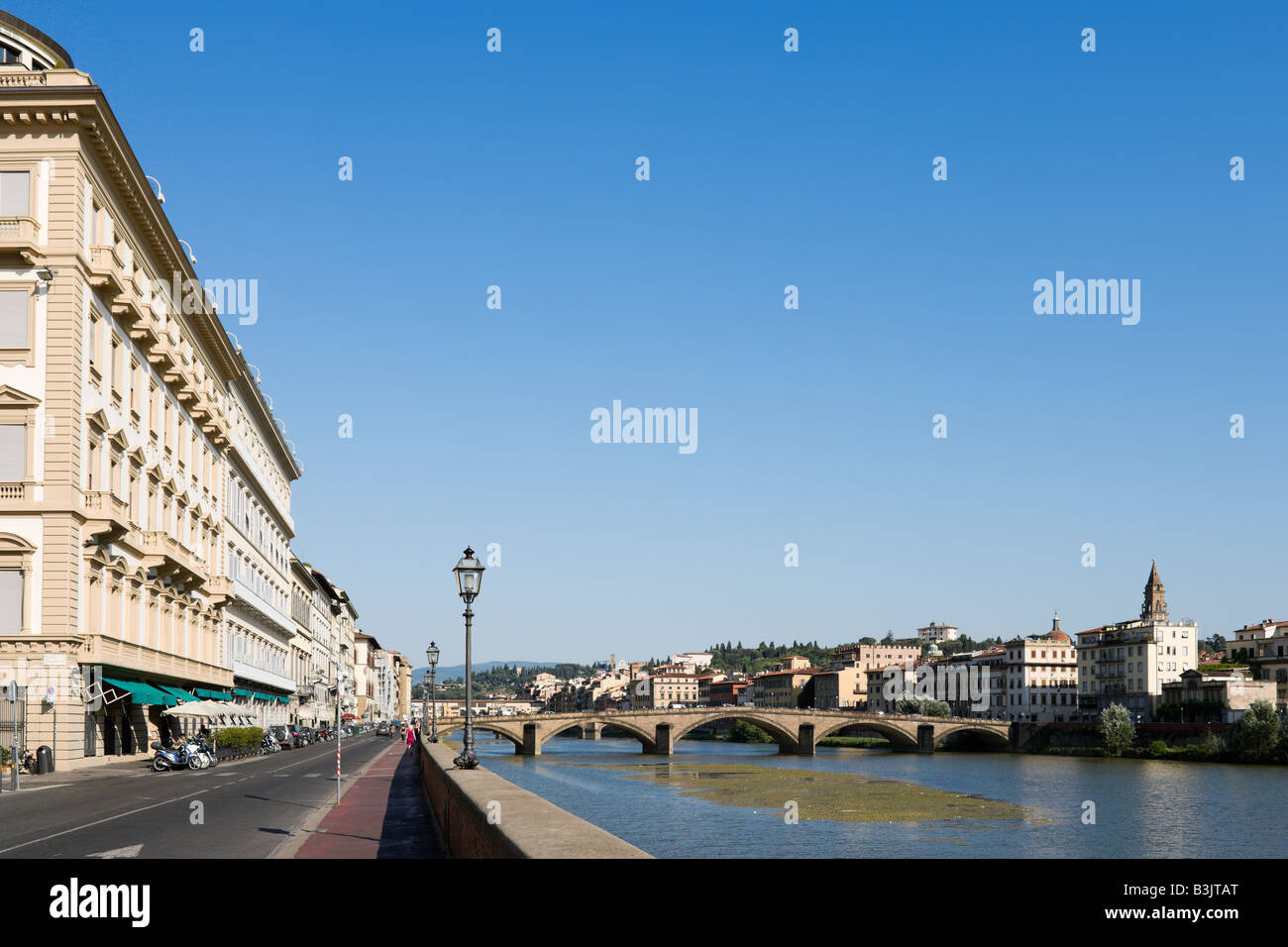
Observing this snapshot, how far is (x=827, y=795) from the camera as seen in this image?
2719 inches

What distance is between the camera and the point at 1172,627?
14988 centimetres

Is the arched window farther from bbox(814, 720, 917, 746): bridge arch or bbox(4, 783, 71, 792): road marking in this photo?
bbox(814, 720, 917, 746): bridge arch

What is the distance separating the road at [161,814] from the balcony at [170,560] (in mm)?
11846

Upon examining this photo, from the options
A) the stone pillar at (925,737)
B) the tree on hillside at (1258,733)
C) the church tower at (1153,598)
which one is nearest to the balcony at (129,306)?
the tree on hillside at (1258,733)

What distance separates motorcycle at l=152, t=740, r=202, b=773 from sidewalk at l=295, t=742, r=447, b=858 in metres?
10.9

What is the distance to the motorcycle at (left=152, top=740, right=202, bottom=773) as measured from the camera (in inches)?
1673

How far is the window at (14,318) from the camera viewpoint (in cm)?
3850

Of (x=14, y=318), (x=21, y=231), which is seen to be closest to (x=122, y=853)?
(x=14, y=318)

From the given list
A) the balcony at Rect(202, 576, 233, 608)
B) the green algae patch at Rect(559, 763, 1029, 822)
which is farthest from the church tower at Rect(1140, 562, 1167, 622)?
the balcony at Rect(202, 576, 233, 608)

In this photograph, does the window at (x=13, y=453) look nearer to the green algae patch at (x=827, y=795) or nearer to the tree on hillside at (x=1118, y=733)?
the green algae patch at (x=827, y=795)

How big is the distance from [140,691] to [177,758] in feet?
10.2

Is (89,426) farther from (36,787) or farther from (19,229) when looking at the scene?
(36,787)

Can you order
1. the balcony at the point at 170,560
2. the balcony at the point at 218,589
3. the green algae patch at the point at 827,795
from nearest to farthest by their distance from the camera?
the balcony at the point at 170,560, the green algae patch at the point at 827,795, the balcony at the point at 218,589

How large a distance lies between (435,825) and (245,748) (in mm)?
38445
